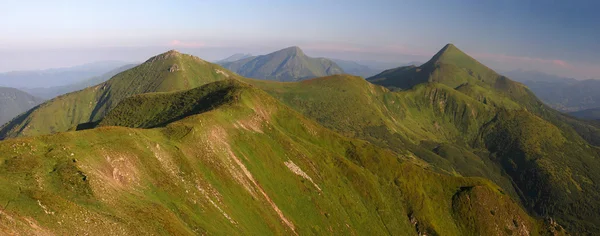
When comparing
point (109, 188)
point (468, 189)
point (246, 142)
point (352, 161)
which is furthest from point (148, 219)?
point (468, 189)

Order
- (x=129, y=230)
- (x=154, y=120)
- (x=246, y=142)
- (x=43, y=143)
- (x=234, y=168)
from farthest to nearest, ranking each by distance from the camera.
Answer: (x=154, y=120), (x=246, y=142), (x=234, y=168), (x=43, y=143), (x=129, y=230)

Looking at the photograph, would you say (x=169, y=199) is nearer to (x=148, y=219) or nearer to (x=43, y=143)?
(x=148, y=219)

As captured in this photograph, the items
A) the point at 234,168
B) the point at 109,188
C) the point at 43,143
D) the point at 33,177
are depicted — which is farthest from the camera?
the point at 234,168

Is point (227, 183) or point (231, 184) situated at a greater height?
point (227, 183)

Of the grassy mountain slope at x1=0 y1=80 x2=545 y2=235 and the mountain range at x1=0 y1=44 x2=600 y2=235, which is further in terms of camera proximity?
the mountain range at x1=0 y1=44 x2=600 y2=235

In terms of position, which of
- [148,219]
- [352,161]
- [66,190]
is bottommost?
[352,161]

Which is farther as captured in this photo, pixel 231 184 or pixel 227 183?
pixel 231 184

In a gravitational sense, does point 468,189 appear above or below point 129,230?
below

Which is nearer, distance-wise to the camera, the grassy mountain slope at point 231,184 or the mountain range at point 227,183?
the grassy mountain slope at point 231,184
